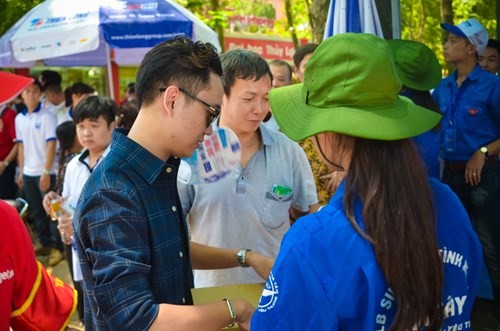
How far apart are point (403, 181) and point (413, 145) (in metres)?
0.11

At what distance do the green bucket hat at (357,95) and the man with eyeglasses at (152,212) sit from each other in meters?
0.46

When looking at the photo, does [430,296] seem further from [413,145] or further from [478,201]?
[478,201]

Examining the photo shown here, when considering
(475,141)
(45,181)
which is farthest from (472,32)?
(45,181)

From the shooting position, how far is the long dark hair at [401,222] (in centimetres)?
118

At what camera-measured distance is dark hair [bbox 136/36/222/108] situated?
5.39 feet

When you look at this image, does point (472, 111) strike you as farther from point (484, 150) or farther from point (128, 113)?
point (128, 113)

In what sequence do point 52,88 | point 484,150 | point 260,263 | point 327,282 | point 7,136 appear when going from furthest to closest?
point 7,136, point 52,88, point 484,150, point 260,263, point 327,282

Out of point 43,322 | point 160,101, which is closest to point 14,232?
point 43,322

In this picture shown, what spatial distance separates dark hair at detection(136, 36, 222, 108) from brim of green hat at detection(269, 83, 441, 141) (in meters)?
0.37

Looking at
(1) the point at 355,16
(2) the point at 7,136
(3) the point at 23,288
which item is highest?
(1) the point at 355,16

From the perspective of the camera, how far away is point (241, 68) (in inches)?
96.6

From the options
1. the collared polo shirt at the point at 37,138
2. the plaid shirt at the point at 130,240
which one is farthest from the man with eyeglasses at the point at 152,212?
the collared polo shirt at the point at 37,138

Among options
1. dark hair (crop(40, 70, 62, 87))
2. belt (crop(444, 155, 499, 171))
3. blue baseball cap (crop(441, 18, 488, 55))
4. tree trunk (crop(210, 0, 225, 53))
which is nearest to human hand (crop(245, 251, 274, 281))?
belt (crop(444, 155, 499, 171))

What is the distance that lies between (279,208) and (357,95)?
49.2 inches
